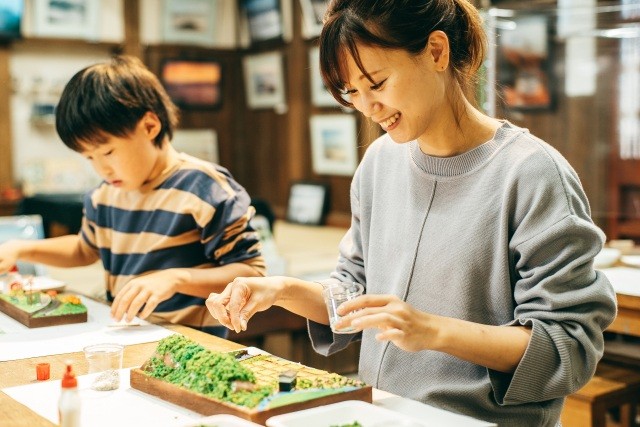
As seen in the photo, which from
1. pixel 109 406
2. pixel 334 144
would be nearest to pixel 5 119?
pixel 334 144

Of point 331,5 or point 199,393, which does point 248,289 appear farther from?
point 331,5

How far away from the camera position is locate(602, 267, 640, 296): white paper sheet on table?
9.75 feet

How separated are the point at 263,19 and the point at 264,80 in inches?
20.2

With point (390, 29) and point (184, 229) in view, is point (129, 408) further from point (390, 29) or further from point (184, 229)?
point (184, 229)

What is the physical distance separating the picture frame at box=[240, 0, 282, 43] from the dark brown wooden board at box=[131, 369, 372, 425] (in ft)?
18.3

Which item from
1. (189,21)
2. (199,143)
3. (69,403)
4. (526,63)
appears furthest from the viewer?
(199,143)

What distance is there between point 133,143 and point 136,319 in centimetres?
52

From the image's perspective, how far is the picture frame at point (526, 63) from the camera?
188 inches

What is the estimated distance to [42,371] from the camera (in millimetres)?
1728

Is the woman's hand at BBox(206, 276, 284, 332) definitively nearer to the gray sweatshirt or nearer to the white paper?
the gray sweatshirt

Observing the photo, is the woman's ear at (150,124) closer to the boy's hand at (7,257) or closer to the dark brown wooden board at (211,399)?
the boy's hand at (7,257)

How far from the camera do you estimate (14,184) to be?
6660 millimetres

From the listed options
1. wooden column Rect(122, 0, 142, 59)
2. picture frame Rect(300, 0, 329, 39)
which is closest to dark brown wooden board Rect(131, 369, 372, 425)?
picture frame Rect(300, 0, 329, 39)

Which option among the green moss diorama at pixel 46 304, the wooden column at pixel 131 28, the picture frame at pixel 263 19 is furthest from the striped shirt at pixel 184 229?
the wooden column at pixel 131 28
